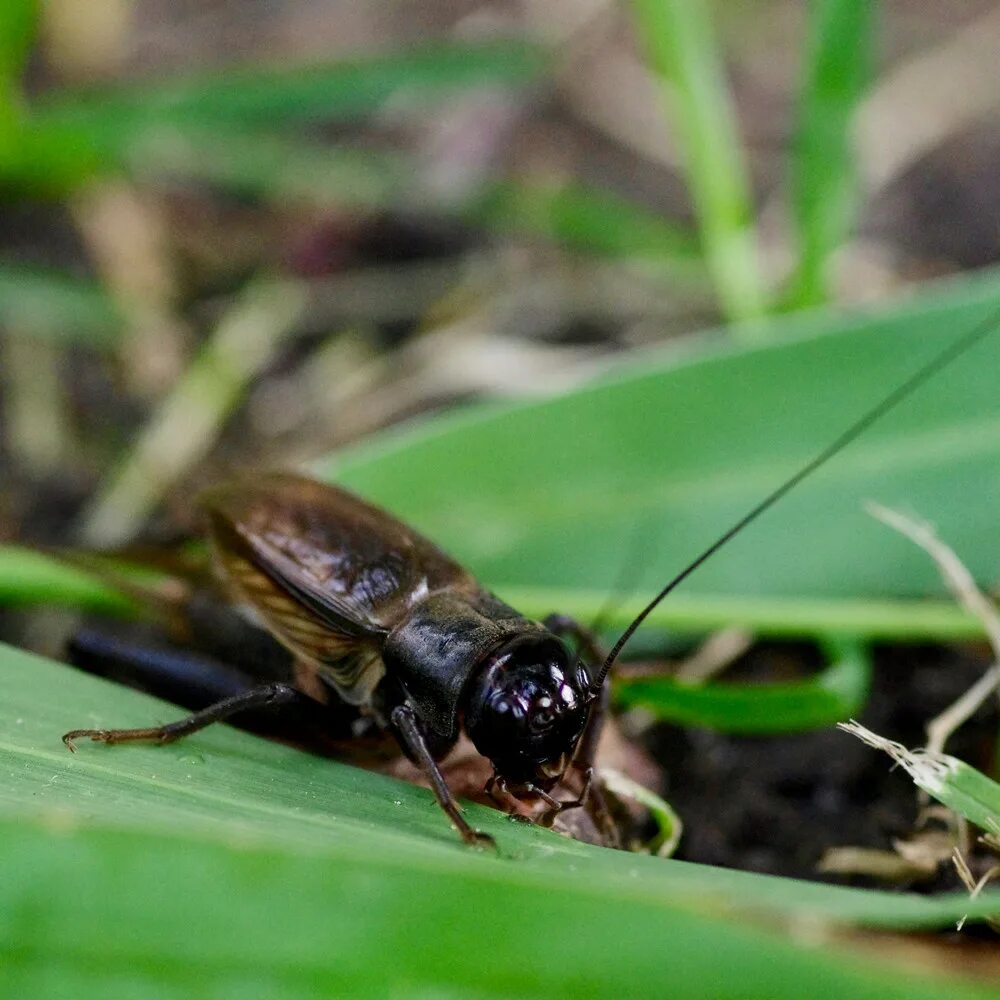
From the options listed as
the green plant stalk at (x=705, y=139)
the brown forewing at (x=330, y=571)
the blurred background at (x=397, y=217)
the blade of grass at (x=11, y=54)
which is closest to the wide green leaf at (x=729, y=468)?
the brown forewing at (x=330, y=571)

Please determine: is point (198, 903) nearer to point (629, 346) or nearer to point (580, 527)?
point (580, 527)

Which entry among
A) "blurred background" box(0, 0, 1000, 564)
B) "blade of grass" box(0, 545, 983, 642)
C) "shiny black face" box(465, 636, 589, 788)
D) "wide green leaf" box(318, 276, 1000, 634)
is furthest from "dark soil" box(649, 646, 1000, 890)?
"blurred background" box(0, 0, 1000, 564)

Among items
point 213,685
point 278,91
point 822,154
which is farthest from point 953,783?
point 278,91

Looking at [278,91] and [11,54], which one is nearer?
[11,54]

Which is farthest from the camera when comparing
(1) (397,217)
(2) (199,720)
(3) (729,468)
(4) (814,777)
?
(1) (397,217)

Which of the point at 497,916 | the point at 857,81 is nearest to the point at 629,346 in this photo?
the point at 857,81

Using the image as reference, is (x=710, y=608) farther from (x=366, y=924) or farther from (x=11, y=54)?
(x=11, y=54)
